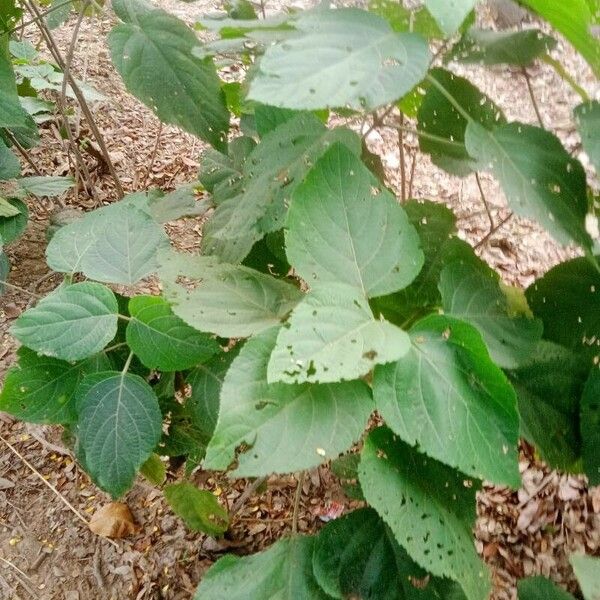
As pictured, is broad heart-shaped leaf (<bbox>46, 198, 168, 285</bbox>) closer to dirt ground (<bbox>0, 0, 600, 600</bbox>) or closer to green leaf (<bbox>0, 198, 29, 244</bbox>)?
dirt ground (<bbox>0, 0, 600, 600</bbox>)

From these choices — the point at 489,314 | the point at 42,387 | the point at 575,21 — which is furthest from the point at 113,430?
the point at 575,21

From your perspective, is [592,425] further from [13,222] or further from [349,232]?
[13,222]

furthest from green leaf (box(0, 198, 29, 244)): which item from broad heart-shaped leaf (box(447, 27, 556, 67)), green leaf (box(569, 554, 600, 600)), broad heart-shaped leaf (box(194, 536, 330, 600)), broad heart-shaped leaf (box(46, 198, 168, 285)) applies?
green leaf (box(569, 554, 600, 600))

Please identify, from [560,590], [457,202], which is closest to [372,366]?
[560,590]

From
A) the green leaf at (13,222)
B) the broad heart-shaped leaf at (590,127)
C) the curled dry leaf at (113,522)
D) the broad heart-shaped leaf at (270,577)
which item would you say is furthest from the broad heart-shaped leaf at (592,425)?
the green leaf at (13,222)

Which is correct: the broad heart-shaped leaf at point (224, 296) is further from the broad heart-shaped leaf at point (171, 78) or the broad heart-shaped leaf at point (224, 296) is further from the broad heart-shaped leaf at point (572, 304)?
the broad heart-shaped leaf at point (572, 304)

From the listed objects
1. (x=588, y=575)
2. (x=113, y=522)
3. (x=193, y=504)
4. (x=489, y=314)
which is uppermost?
(x=489, y=314)

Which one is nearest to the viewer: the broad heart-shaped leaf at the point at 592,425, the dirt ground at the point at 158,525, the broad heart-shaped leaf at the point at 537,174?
the broad heart-shaped leaf at the point at 537,174

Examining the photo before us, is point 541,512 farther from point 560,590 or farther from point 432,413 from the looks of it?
point 432,413
